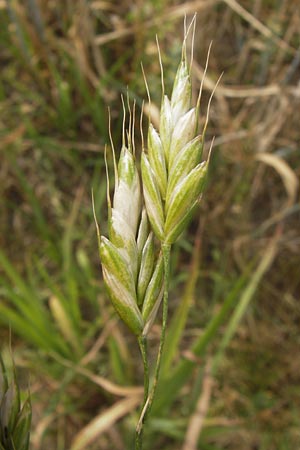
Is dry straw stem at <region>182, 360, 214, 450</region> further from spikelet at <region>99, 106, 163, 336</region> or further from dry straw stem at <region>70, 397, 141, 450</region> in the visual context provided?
spikelet at <region>99, 106, 163, 336</region>

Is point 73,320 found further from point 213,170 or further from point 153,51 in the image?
point 153,51

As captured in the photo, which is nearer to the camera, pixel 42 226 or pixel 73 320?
pixel 73 320

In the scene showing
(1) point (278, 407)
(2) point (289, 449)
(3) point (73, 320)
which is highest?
(3) point (73, 320)

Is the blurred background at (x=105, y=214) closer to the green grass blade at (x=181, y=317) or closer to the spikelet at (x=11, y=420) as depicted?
the green grass blade at (x=181, y=317)

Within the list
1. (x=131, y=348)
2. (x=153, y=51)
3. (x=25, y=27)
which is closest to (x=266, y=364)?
(x=131, y=348)

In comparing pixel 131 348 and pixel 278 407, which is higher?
pixel 131 348

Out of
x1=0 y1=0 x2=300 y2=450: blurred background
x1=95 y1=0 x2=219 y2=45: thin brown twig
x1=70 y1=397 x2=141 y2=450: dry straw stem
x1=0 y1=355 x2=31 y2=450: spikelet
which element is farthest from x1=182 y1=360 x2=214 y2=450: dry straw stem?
x1=95 y1=0 x2=219 y2=45: thin brown twig

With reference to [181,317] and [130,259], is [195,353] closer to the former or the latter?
[181,317]
